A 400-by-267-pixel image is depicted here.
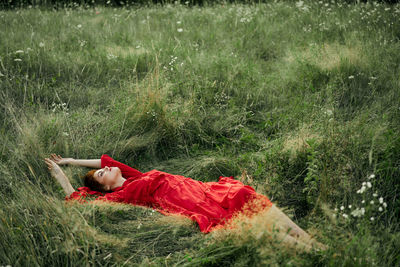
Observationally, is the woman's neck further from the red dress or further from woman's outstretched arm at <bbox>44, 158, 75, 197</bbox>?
woman's outstretched arm at <bbox>44, 158, 75, 197</bbox>

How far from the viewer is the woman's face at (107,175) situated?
3332mm

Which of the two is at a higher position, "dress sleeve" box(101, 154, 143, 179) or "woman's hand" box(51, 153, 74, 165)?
"woman's hand" box(51, 153, 74, 165)

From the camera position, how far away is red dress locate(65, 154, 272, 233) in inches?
110

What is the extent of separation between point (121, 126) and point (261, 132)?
1.78 m

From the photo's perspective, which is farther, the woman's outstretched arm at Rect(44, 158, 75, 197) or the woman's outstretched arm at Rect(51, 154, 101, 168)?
the woman's outstretched arm at Rect(51, 154, 101, 168)

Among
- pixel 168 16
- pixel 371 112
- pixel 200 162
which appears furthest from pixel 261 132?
pixel 168 16

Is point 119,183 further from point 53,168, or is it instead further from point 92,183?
point 53,168

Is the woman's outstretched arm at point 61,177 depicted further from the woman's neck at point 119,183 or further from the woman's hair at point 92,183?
the woman's neck at point 119,183

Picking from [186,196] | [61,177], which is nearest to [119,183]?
[61,177]

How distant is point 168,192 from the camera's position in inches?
123

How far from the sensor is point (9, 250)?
87.8 inches

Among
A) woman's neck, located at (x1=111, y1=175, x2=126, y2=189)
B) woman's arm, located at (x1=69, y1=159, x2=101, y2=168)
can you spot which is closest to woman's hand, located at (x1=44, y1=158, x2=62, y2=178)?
woman's arm, located at (x1=69, y1=159, x2=101, y2=168)

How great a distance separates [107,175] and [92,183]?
0.70 ft

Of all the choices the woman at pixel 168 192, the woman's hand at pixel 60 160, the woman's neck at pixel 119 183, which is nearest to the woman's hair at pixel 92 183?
the woman at pixel 168 192
